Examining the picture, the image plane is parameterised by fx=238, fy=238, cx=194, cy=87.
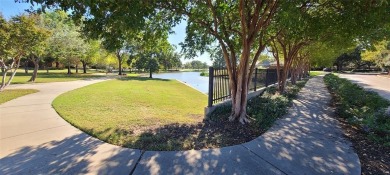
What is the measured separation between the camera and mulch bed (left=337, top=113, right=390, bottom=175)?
385 centimetres

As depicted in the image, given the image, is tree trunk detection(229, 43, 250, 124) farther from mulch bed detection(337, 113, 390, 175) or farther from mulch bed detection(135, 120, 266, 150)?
mulch bed detection(337, 113, 390, 175)

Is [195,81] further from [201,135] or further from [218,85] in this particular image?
[201,135]

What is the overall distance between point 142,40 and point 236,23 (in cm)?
328

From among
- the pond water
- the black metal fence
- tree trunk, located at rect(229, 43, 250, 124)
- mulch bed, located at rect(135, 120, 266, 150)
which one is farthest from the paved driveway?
the pond water

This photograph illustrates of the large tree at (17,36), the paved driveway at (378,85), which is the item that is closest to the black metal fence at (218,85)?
the large tree at (17,36)

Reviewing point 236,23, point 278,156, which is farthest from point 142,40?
point 278,156

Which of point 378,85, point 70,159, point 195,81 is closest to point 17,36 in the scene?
point 70,159

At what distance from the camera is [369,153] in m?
4.53

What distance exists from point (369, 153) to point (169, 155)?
378 centimetres

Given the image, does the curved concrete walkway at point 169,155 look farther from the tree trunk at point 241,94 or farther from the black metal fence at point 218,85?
the black metal fence at point 218,85

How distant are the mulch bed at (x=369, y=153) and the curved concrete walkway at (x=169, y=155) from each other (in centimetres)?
15

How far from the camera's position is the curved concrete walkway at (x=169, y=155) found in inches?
144

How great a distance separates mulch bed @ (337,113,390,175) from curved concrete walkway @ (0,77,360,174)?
5.9 inches

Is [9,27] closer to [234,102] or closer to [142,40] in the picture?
[142,40]
